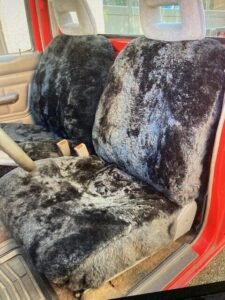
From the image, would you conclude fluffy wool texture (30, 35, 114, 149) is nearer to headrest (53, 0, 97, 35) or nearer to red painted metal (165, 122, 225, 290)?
headrest (53, 0, 97, 35)

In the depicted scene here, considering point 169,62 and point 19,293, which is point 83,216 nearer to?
point 19,293

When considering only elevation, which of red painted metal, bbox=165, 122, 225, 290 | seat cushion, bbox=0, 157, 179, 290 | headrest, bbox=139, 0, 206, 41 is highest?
headrest, bbox=139, 0, 206, 41

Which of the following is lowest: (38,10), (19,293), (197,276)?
(197,276)

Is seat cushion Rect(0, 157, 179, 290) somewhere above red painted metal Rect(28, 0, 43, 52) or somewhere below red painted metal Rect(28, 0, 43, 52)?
below

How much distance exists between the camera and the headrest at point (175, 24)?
0.82 m

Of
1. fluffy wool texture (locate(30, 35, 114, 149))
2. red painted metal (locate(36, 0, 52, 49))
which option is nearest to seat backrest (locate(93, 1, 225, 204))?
fluffy wool texture (locate(30, 35, 114, 149))

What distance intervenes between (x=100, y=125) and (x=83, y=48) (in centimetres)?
45

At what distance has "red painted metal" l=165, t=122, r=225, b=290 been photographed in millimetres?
881

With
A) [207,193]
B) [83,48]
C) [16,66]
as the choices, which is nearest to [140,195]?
[207,193]

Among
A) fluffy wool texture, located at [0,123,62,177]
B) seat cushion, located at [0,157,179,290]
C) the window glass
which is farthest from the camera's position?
the window glass

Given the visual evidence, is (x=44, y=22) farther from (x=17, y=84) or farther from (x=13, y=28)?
(x=17, y=84)

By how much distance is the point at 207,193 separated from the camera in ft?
3.04

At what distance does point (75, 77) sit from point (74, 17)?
347mm

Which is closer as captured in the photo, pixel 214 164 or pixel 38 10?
pixel 214 164
